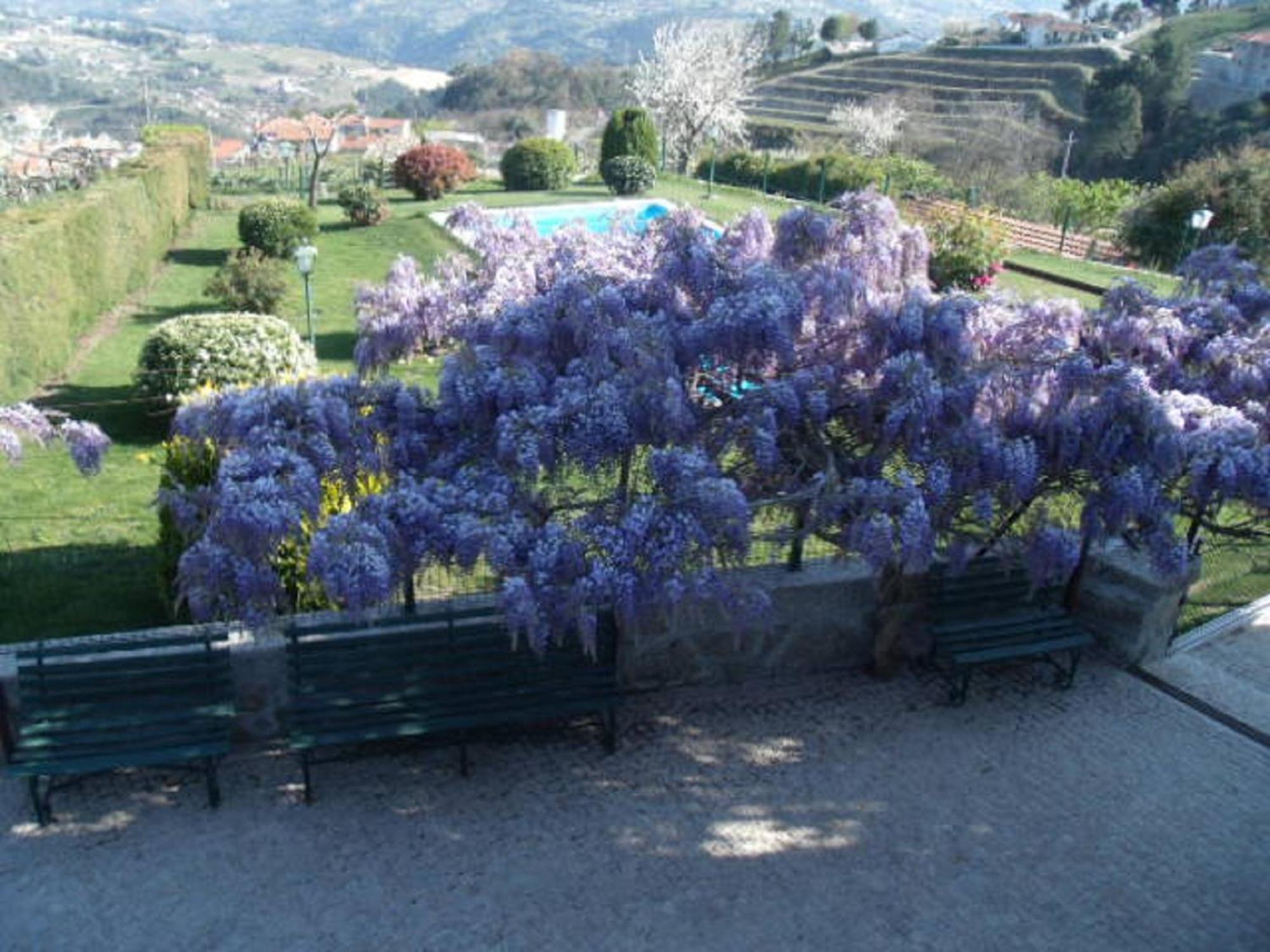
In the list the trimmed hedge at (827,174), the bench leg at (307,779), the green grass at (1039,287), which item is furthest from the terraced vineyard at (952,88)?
the bench leg at (307,779)

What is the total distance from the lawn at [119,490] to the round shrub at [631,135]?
9.67 meters

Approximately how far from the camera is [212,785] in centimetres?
573

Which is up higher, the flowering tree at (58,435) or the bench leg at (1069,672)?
the flowering tree at (58,435)

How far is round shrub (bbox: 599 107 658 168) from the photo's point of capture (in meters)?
30.5

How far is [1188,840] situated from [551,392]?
4359mm

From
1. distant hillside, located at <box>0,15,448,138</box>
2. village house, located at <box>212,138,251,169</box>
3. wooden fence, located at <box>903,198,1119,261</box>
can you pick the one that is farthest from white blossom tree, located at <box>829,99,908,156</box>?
distant hillside, located at <box>0,15,448,138</box>

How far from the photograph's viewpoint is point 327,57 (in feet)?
652

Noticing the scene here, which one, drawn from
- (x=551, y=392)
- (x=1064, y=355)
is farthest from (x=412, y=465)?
(x=1064, y=355)

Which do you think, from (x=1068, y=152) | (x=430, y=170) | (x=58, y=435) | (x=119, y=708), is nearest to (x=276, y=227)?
(x=430, y=170)

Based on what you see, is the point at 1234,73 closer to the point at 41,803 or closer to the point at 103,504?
the point at 103,504

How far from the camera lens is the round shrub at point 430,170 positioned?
96.6 feet

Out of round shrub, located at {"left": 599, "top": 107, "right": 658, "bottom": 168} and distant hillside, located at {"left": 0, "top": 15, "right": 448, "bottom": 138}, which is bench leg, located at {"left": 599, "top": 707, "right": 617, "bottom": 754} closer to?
round shrub, located at {"left": 599, "top": 107, "right": 658, "bottom": 168}

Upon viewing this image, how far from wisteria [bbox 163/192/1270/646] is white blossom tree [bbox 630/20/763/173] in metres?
35.5

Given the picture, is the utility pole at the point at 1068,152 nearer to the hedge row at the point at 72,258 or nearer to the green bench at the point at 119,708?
the hedge row at the point at 72,258
